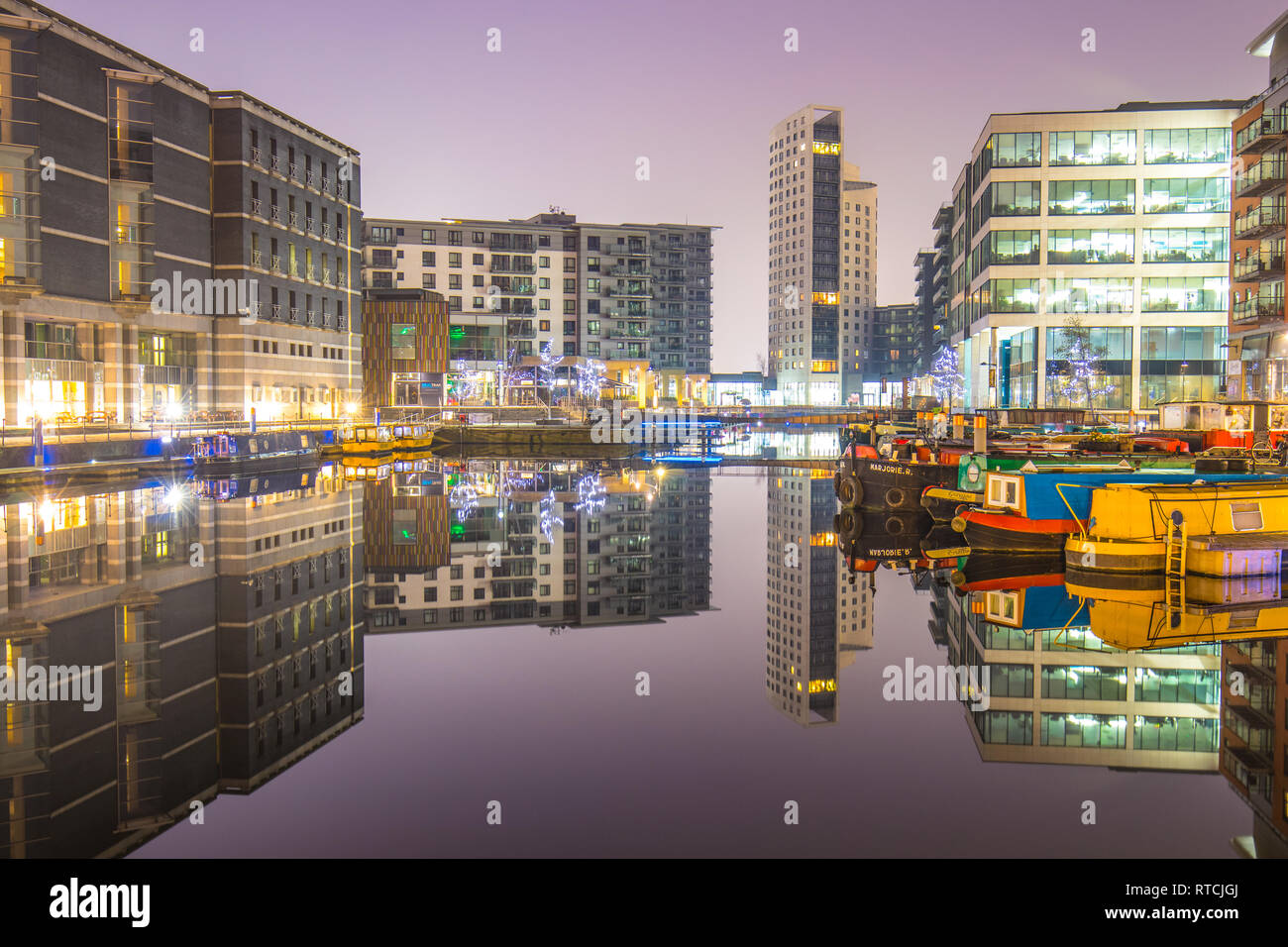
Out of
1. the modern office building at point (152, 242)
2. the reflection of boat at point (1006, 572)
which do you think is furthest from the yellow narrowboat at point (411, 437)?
the reflection of boat at point (1006, 572)

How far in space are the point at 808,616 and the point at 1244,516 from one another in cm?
1071

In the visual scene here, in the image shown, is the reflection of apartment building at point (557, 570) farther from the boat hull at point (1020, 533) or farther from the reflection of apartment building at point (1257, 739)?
the reflection of apartment building at point (1257, 739)

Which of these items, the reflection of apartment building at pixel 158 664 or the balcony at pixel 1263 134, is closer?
the reflection of apartment building at pixel 158 664

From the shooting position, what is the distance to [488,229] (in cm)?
12781

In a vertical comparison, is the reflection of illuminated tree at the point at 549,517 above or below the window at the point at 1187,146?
below

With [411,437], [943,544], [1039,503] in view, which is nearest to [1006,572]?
[1039,503]

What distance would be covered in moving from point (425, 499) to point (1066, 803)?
3096cm

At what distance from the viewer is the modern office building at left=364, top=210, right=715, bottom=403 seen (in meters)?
124

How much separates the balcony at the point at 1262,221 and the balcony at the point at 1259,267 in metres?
1.36

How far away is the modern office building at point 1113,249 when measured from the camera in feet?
265

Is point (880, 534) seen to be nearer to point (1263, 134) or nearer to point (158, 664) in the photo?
point (158, 664)

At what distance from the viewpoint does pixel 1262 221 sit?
201ft

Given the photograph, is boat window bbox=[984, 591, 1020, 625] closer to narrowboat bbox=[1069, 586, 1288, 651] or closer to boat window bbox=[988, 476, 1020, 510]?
narrowboat bbox=[1069, 586, 1288, 651]
